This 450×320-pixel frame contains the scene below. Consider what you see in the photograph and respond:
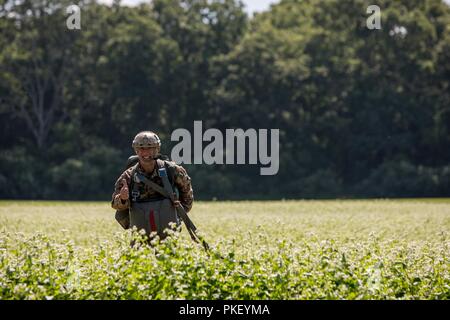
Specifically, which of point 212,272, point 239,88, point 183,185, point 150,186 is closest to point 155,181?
point 150,186

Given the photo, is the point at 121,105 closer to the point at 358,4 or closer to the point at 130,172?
the point at 358,4

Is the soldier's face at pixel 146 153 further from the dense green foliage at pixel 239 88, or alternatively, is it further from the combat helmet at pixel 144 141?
the dense green foliage at pixel 239 88

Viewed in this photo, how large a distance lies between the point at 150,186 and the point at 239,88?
6375cm

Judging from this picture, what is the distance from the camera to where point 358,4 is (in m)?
78.2

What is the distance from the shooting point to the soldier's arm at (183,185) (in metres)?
11.6

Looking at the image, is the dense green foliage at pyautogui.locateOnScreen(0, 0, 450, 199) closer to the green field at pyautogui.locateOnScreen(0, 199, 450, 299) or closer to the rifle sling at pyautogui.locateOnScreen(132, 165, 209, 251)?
the rifle sling at pyautogui.locateOnScreen(132, 165, 209, 251)

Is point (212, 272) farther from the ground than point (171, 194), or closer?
closer

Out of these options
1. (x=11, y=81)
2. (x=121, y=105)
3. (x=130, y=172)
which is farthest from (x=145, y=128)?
(x=130, y=172)

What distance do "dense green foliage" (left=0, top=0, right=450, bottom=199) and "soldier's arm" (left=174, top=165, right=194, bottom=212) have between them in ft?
189

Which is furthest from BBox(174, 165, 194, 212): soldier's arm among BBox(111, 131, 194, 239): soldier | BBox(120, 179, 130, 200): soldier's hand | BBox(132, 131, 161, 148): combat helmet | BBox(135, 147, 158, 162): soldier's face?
BBox(120, 179, 130, 200): soldier's hand

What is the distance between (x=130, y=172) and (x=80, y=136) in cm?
6291

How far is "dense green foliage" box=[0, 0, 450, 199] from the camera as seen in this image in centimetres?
7231

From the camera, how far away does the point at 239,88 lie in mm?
74812

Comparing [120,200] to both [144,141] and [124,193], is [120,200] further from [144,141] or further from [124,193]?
[144,141]
